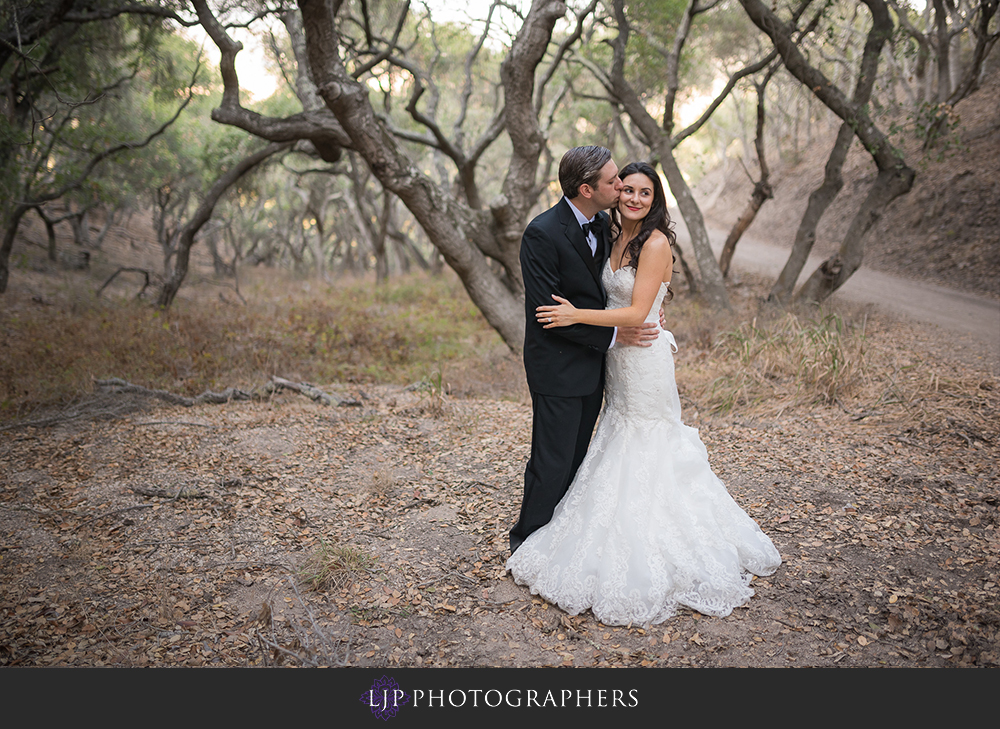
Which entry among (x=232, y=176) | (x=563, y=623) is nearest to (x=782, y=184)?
(x=232, y=176)

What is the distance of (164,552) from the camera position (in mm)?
3791

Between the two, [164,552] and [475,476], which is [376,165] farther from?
[164,552]

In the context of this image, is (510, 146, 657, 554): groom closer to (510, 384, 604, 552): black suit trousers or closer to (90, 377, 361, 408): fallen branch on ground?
(510, 384, 604, 552): black suit trousers

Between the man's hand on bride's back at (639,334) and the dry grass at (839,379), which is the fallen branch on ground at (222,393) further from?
the man's hand on bride's back at (639,334)

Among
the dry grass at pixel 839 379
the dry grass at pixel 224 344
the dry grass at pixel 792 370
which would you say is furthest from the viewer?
the dry grass at pixel 224 344

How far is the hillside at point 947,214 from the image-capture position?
11.8m

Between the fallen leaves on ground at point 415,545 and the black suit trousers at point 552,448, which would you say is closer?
the fallen leaves on ground at point 415,545

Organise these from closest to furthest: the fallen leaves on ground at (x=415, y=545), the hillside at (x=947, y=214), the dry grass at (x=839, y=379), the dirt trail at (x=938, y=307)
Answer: the fallen leaves on ground at (x=415, y=545), the dry grass at (x=839, y=379), the dirt trail at (x=938, y=307), the hillside at (x=947, y=214)

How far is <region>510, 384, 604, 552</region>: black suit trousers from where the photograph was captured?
3281mm

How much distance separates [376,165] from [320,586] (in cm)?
541

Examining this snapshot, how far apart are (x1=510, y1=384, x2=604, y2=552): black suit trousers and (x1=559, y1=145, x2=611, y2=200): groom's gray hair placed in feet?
3.54

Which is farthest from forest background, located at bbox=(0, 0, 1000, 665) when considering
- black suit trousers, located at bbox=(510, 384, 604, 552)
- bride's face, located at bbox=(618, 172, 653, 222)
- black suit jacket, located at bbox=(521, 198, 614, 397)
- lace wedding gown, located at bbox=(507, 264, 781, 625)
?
bride's face, located at bbox=(618, 172, 653, 222)

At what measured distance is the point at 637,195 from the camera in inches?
122

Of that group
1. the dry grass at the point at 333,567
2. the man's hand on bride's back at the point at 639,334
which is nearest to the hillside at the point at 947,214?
the man's hand on bride's back at the point at 639,334
